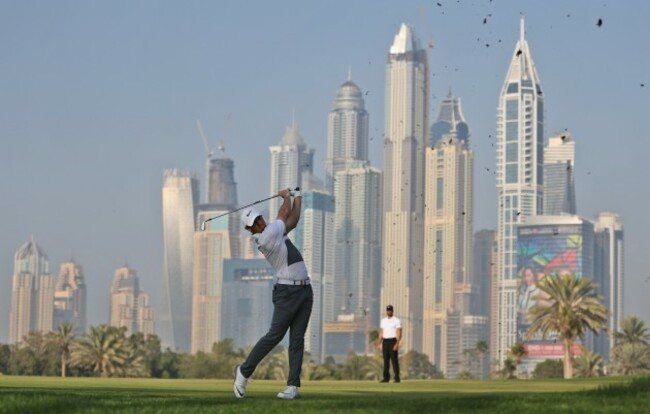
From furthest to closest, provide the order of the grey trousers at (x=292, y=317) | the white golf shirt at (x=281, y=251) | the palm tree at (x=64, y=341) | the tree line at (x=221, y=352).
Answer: the palm tree at (x=64, y=341), the tree line at (x=221, y=352), the grey trousers at (x=292, y=317), the white golf shirt at (x=281, y=251)

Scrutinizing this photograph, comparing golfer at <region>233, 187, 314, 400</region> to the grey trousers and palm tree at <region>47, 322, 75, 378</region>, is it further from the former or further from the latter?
palm tree at <region>47, 322, 75, 378</region>

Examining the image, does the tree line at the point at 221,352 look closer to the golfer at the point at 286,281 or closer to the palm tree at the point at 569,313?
the palm tree at the point at 569,313

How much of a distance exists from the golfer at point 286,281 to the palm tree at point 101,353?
133821 millimetres

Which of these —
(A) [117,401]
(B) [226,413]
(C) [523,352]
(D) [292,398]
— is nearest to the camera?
(B) [226,413]

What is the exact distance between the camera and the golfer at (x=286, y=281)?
64.4 feet

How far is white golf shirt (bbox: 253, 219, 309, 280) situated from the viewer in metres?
19.6

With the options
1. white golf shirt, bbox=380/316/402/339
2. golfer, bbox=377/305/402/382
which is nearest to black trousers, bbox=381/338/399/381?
golfer, bbox=377/305/402/382

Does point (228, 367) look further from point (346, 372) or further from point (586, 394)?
point (586, 394)

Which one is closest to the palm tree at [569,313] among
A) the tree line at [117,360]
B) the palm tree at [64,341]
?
the tree line at [117,360]

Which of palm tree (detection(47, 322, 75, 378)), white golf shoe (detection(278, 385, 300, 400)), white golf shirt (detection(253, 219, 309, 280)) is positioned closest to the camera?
white golf shoe (detection(278, 385, 300, 400))

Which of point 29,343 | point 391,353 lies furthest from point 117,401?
point 29,343

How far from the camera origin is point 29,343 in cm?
18512

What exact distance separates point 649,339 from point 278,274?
153655 millimetres

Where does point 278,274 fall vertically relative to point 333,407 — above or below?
above
